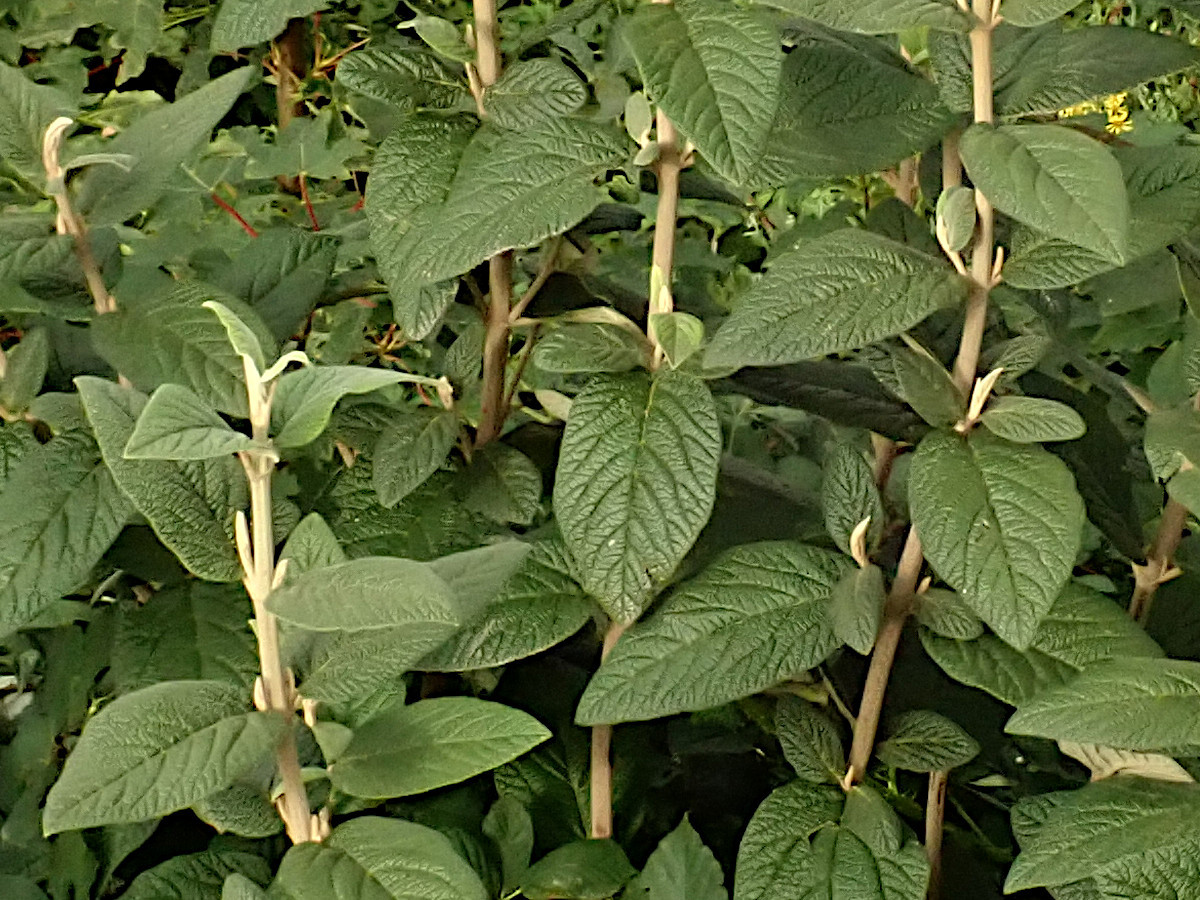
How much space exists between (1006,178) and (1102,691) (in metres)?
0.18

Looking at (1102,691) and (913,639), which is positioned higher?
(1102,691)

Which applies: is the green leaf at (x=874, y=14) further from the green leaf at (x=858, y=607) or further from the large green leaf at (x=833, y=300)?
the green leaf at (x=858, y=607)

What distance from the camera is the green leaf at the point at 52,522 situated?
0.52 metres

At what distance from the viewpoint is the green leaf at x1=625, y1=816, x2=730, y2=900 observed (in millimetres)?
594

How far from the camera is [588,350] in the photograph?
578 millimetres

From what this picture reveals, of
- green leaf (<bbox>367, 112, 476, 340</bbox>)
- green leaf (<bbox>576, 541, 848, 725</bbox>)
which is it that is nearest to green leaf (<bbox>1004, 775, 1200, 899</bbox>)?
green leaf (<bbox>576, 541, 848, 725</bbox>)

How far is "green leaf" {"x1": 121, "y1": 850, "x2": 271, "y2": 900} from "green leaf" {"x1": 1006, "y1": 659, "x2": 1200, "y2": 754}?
304mm

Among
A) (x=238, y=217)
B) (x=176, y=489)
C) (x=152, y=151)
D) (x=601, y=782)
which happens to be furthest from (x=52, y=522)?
(x=238, y=217)

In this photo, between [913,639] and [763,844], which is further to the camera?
[913,639]

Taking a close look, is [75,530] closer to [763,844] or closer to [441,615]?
[441,615]

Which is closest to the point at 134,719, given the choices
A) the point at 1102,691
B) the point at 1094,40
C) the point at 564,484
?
the point at 564,484

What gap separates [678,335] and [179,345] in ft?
0.65

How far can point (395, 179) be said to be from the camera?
59 cm

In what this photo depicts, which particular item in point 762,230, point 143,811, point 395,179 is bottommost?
point 762,230
